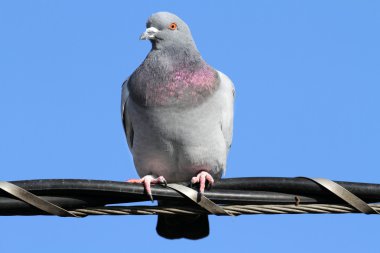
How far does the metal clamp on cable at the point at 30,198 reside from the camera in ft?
19.0

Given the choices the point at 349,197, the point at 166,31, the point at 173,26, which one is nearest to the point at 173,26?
the point at 173,26

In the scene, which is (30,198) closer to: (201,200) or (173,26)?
(201,200)

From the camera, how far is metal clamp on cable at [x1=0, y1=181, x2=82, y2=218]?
578 centimetres

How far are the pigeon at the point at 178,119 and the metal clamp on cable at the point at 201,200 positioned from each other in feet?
9.28

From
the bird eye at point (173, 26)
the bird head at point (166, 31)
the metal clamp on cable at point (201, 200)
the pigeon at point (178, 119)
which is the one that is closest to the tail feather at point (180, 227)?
the pigeon at point (178, 119)

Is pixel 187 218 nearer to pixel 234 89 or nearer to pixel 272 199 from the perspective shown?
pixel 234 89

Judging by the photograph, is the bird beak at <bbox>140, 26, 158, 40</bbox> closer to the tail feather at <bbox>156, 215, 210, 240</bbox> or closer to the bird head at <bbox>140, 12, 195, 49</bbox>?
the bird head at <bbox>140, 12, 195, 49</bbox>

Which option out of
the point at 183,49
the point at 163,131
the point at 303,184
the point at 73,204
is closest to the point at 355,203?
the point at 303,184

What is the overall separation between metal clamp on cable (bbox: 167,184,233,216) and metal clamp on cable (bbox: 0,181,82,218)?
841mm

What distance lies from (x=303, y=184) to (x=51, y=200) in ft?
5.88

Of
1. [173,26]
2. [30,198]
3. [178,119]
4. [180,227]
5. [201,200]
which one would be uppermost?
[173,26]

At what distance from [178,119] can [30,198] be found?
11.2 feet

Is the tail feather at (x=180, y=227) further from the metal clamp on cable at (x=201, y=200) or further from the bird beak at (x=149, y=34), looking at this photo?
the metal clamp on cable at (x=201, y=200)

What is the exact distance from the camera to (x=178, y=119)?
29.7ft
